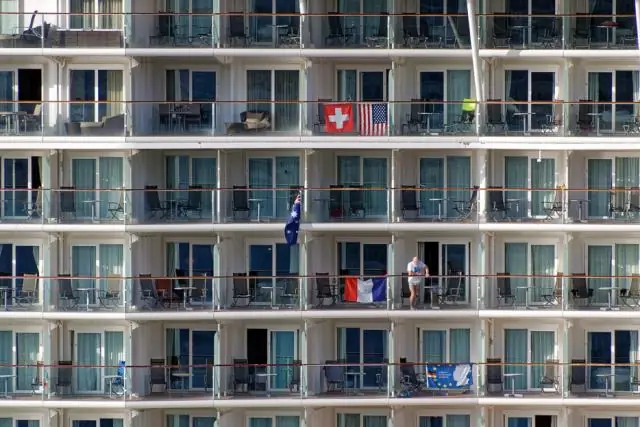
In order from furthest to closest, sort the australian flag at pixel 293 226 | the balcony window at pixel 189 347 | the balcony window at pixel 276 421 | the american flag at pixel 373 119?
the balcony window at pixel 276 421, the balcony window at pixel 189 347, the american flag at pixel 373 119, the australian flag at pixel 293 226

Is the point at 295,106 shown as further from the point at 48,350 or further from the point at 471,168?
the point at 48,350

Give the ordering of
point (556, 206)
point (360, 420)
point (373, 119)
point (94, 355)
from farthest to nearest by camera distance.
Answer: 1. point (360, 420)
2. point (94, 355)
3. point (556, 206)
4. point (373, 119)

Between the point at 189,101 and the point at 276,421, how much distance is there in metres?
8.84

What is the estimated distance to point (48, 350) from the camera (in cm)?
6894

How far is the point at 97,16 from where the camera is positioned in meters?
69.2

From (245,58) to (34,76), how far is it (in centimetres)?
566

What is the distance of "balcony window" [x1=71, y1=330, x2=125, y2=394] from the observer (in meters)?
68.9

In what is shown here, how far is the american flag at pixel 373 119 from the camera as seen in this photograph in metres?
68.2

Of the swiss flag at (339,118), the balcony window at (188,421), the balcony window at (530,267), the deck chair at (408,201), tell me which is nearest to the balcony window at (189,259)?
the balcony window at (188,421)

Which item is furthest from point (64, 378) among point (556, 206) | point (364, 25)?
point (556, 206)

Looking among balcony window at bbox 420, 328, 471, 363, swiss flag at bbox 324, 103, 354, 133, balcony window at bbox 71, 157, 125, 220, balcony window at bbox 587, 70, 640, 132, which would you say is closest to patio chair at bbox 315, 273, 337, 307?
balcony window at bbox 420, 328, 471, 363

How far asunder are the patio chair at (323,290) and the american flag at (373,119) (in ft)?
13.0

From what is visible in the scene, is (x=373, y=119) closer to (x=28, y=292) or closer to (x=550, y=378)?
(x=550, y=378)

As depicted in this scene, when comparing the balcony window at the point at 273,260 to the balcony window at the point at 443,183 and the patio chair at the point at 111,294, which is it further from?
the balcony window at the point at 443,183
